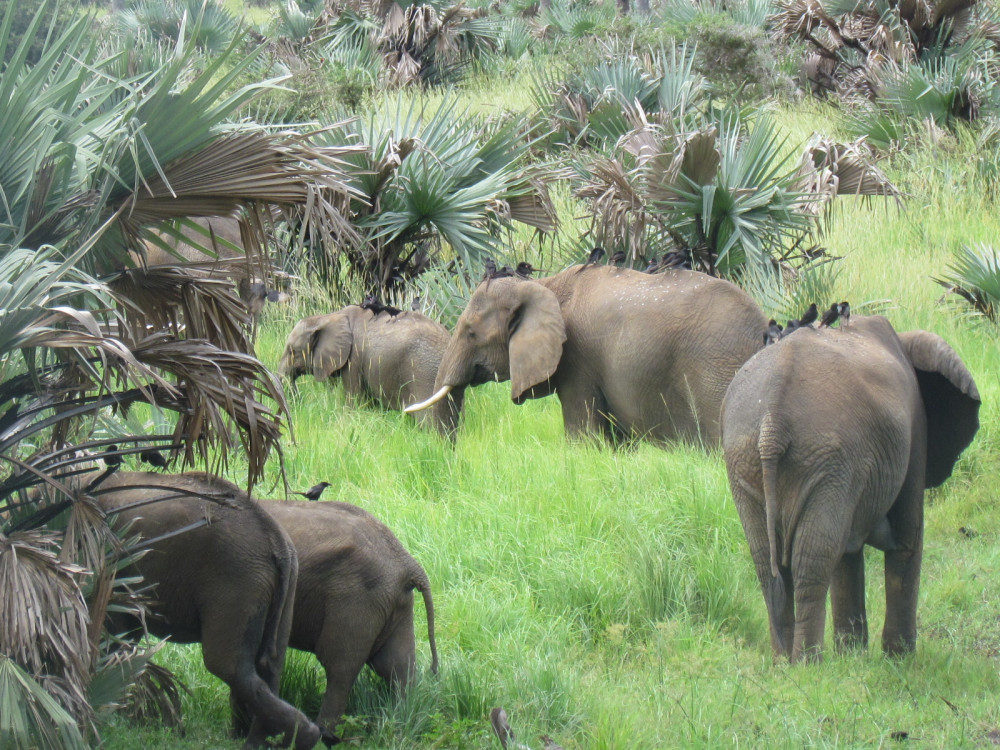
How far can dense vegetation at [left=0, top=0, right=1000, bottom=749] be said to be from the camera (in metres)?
4.09

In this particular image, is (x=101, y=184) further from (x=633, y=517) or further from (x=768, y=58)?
(x=768, y=58)

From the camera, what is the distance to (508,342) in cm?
884

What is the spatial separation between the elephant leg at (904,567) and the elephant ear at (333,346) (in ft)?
15.5

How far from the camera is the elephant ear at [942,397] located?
5738 mm

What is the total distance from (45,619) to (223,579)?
0.93 meters

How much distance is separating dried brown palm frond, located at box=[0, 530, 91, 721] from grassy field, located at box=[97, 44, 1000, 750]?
938 mm

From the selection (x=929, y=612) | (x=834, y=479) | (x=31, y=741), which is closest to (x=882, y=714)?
(x=834, y=479)

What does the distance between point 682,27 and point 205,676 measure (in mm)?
17022

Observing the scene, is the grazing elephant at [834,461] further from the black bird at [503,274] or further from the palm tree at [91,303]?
the black bird at [503,274]

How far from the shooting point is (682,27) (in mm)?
20516

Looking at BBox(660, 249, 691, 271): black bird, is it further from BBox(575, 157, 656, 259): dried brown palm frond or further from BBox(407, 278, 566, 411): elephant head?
BBox(575, 157, 656, 259): dried brown palm frond

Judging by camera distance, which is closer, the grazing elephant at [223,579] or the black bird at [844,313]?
the grazing elephant at [223,579]

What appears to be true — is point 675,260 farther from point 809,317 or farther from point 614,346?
point 809,317

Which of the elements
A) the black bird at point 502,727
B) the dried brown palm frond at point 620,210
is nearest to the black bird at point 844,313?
the black bird at point 502,727
